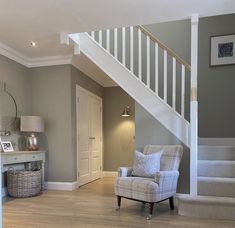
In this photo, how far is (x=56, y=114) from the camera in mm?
4934

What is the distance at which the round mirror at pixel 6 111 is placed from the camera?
14.2 feet

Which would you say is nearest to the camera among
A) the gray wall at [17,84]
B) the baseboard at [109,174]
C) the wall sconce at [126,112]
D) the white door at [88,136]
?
the gray wall at [17,84]

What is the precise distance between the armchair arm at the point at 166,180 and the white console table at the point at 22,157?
2244mm

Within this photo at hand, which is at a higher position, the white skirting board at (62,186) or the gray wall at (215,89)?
the gray wall at (215,89)

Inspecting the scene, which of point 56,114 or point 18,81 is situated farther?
point 56,114

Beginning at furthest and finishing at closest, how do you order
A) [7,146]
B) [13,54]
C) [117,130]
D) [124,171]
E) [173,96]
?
[117,130] < [13,54] < [7,146] < [173,96] < [124,171]

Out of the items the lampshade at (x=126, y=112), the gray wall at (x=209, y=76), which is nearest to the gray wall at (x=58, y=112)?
the lampshade at (x=126, y=112)

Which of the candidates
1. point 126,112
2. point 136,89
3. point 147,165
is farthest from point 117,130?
point 147,165

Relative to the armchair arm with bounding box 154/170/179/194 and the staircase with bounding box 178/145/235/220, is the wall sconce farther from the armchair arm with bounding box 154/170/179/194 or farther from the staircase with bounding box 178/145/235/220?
the armchair arm with bounding box 154/170/179/194

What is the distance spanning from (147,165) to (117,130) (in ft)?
9.55

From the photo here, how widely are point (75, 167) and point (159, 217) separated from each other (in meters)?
2.22

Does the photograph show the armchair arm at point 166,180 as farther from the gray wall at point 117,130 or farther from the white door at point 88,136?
the gray wall at point 117,130

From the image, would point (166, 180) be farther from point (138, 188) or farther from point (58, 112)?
point (58, 112)

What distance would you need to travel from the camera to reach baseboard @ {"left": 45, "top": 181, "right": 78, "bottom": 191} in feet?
15.6
